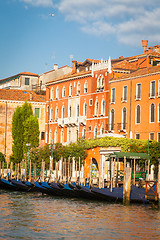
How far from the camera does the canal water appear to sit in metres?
25.3

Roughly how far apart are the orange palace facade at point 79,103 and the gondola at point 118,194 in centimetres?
2077

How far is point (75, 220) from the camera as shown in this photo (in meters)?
29.3

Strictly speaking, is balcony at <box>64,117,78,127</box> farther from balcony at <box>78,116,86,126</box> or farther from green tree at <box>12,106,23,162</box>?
green tree at <box>12,106,23,162</box>

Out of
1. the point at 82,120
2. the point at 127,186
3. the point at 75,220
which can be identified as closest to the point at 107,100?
the point at 82,120

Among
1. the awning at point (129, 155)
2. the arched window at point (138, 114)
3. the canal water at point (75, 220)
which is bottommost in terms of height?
the canal water at point (75, 220)

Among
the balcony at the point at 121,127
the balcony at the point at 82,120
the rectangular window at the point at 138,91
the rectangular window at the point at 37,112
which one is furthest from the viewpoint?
the rectangular window at the point at 37,112

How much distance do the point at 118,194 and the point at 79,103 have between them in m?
27.2

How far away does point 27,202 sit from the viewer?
38500 millimetres

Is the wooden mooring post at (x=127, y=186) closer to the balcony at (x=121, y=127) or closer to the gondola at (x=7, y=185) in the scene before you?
the gondola at (x=7, y=185)

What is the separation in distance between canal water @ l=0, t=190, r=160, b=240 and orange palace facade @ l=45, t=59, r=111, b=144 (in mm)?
21038

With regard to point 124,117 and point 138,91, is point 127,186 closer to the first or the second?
point 138,91

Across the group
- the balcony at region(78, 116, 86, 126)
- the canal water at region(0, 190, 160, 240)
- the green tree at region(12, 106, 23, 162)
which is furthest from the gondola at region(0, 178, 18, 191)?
the green tree at region(12, 106, 23, 162)

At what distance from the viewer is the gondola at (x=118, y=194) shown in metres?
35.6

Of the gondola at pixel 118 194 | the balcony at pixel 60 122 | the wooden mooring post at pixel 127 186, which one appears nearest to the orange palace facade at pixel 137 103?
the balcony at pixel 60 122
